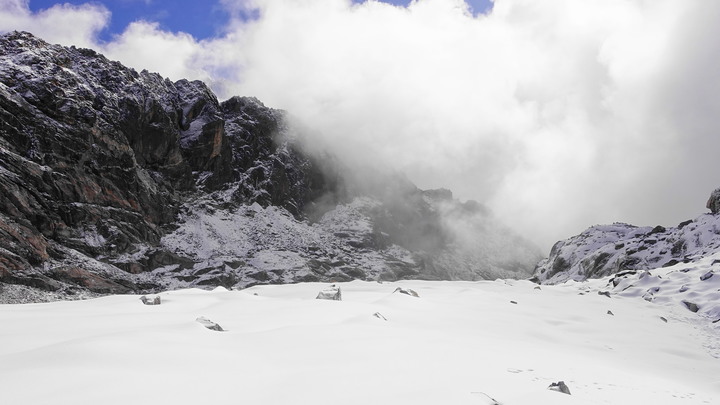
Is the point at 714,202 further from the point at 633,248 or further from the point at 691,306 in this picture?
the point at 691,306

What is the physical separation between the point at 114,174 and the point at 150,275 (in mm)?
26570

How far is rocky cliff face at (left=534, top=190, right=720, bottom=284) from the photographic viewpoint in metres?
51.2

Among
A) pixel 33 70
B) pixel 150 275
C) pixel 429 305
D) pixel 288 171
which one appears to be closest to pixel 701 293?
pixel 429 305

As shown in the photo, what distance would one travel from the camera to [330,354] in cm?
659

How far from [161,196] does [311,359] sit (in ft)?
382

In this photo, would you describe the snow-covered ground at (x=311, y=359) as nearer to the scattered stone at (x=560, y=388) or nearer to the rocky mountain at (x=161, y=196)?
the scattered stone at (x=560, y=388)

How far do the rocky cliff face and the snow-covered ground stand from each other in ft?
91.6

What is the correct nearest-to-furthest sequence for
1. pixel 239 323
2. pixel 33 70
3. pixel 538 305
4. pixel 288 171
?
pixel 239 323 → pixel 538 305 → pixel 33 70 → pixel 288 171

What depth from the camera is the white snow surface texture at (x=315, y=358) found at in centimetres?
457

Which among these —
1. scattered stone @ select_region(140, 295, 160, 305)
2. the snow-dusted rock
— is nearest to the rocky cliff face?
the snow-dusted rock

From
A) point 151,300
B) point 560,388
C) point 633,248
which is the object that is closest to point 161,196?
point 633,248

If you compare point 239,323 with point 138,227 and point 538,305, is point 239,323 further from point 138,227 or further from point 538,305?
point 138,227

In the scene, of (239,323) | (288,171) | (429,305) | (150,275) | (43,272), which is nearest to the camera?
(239,323)

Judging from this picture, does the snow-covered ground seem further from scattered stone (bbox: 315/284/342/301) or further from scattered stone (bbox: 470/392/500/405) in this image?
scattered stone (bbox: 315/284/342/301)
